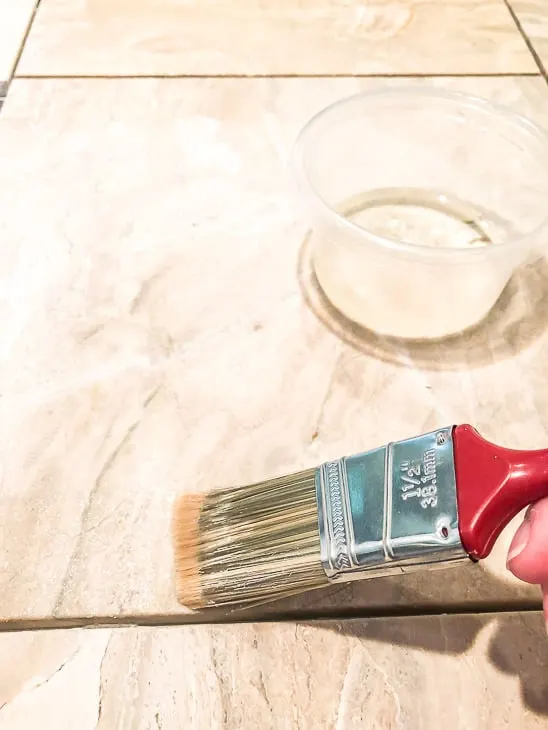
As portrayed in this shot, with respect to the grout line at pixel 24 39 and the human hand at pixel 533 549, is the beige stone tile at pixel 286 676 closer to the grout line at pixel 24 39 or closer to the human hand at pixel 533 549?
the human hand at pixel 533 549

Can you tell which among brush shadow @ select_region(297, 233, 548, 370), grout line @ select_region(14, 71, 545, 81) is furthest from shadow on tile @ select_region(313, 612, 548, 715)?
grout line @ select_region(14, 71, 545, 81)

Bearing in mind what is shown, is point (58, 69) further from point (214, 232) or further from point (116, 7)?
point (214, 232)

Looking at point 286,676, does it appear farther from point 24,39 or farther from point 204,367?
point 24,39

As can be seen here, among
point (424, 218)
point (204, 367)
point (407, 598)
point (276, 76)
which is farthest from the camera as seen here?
point (276, 76)

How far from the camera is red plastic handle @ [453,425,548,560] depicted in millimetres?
350

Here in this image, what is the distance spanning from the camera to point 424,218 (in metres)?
0.67

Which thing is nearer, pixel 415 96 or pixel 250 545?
pixel 250 545

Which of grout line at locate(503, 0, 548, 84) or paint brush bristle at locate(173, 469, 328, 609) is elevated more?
grout line at locate(503, 0, 548, 84)

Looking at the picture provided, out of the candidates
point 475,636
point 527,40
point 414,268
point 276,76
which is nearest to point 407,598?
point 475,636

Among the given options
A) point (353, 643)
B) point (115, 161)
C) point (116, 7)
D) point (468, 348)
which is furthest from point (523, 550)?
point (116, 7)

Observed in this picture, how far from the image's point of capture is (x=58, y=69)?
0.78m

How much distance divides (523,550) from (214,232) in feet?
1.38

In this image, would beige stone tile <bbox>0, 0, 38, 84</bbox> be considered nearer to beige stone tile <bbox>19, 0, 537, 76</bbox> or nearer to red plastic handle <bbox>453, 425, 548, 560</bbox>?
beige stone tile <bbox>19, 0, 537, 76</bbox>

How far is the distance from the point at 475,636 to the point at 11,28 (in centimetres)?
84
